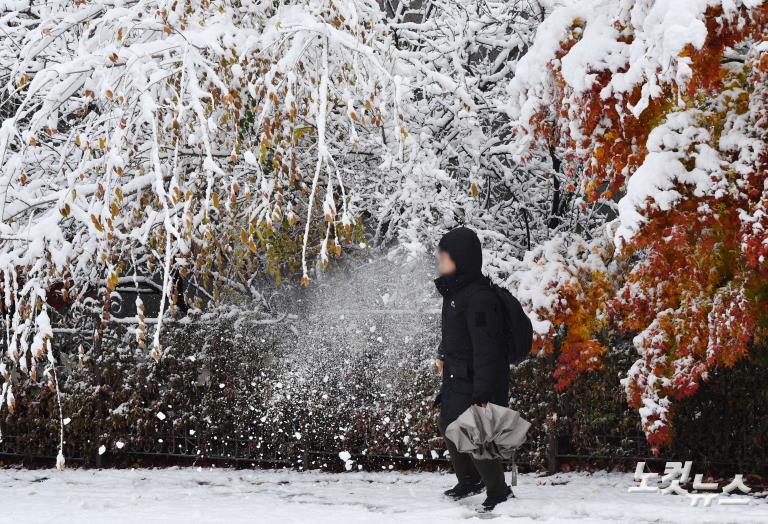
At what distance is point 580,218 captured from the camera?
718 centimetres

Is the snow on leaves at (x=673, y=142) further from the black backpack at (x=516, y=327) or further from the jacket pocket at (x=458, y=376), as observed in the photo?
the jacket pocket at (x=458, y=376)

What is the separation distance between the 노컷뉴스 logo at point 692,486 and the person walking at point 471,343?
1.23m

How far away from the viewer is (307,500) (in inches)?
223

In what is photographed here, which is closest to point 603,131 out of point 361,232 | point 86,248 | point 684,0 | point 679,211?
point 679,211

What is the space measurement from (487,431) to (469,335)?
0.54m

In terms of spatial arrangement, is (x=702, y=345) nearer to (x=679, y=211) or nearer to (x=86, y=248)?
(x=679, y=211)

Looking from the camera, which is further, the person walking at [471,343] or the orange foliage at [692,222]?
the person walking at [471,343]

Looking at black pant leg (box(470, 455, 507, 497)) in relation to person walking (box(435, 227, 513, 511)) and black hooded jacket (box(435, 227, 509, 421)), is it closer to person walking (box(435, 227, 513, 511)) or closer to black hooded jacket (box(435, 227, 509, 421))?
person walking (box(435, 227, 513, 511))

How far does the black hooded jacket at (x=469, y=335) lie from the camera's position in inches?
181

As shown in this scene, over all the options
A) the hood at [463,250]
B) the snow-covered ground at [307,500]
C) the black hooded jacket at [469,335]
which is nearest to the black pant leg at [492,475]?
the snow-covered ground at [307,500]

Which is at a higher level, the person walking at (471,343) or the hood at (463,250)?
the hood at (463,250)

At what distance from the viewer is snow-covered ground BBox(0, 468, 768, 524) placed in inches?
194

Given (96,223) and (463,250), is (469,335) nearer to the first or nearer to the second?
(463,250)

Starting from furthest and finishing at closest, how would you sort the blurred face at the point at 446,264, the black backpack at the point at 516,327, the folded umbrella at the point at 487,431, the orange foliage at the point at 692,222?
the blurred face at the point at 446,264, the black backpack at the point at 516,327, the folded umbrella at the point at 487,431, the orange foliage at the point at 692,222
